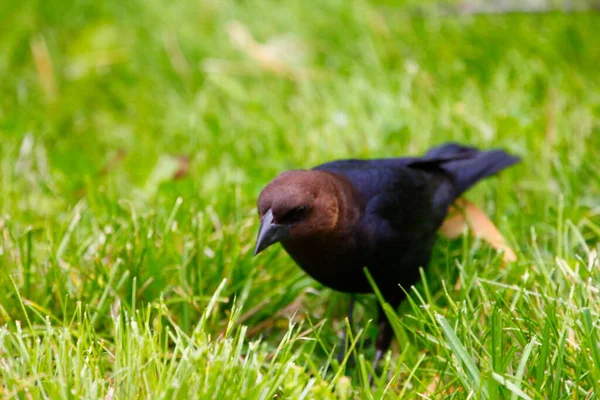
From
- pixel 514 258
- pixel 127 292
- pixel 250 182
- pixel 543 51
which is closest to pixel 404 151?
pixel 250 182

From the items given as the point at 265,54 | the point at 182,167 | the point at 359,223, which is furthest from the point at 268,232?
the point at 265,54

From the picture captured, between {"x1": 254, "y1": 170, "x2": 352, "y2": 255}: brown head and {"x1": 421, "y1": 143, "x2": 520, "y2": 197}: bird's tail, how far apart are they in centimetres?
75

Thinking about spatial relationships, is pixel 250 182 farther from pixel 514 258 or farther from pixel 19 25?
pixel 19 25

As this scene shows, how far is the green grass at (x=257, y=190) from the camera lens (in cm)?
209

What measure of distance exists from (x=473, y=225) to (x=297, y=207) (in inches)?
40.1

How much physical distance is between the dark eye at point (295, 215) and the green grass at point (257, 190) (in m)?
0.27

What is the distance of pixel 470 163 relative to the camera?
11.1ft

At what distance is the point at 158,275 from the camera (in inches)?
109

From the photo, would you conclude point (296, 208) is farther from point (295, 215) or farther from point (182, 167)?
point (182, 167)

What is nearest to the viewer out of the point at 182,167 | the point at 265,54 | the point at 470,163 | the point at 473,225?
the point at 473,225

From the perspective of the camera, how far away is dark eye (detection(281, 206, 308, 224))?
8.32 ft

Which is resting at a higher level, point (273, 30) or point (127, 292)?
point (273, 30)

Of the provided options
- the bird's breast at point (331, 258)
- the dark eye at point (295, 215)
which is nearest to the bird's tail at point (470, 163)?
the bird's breast at point (331, 258)

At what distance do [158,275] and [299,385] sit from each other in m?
0.98
